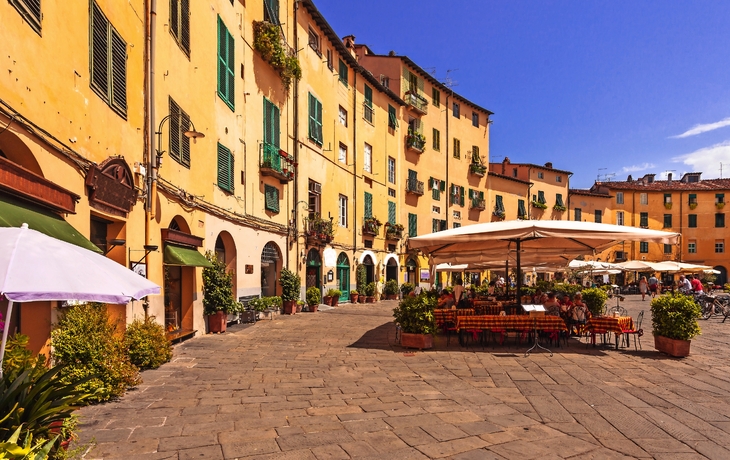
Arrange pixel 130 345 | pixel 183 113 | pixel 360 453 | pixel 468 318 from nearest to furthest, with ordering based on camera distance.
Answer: pixel 360 453
pixel 130 345
pixel 468 318
pixel 183 113

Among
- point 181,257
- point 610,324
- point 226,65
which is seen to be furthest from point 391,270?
point 610,324

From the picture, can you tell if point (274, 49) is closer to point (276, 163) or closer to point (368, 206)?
point (276, 163)

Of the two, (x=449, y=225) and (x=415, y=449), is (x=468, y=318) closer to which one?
(x=415, y=449)

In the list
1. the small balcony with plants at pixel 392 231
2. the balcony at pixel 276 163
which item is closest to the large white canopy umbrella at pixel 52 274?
the balcony at pixel 276 163

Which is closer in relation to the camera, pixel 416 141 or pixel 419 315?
pixel 419 315

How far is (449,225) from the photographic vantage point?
113ft

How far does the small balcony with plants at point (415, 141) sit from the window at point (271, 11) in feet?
46.9

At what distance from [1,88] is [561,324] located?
377 inches

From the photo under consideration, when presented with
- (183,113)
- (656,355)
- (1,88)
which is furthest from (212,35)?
(656,355)

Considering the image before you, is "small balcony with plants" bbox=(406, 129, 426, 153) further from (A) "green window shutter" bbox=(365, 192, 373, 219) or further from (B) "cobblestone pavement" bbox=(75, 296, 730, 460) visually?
(B) "cobblestone pavement" bbox=(75, 296, 730, 460)

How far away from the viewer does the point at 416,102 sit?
31.5 metres

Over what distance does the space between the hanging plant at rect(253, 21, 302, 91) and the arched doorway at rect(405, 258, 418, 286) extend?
16.5 m

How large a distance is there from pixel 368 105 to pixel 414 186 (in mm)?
6572

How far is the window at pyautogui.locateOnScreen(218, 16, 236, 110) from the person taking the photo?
44.2 ft
